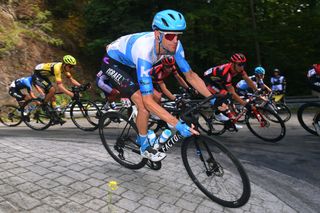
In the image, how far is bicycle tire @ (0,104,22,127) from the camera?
35.7ft

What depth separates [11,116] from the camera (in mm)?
10906

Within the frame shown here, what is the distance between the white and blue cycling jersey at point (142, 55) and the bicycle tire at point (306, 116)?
5136 millimetres

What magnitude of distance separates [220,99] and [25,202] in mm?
2425

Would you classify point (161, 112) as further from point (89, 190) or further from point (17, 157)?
point (17, 157)

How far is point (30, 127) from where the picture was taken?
1000 centimetres

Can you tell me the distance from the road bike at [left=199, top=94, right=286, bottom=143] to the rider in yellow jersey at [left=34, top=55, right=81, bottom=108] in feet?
12.7

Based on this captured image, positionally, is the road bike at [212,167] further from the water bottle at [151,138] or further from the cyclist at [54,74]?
the cyclist at [54,74]

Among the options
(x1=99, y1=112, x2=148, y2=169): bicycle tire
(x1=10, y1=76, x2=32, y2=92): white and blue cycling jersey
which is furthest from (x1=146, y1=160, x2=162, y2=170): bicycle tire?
(x1=10, y1=76, x2=32, y2=92): white and blue cycling jersey

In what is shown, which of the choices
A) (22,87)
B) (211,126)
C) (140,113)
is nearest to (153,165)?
(140,113)

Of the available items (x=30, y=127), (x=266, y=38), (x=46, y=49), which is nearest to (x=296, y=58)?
(x=266, y=38)

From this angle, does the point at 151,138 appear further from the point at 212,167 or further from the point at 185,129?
the point at 212,167

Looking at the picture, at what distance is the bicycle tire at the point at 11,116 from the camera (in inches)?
429

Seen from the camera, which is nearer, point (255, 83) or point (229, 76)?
point (229, 76)

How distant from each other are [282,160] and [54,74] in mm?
6400
